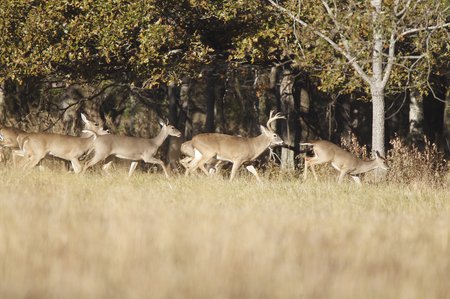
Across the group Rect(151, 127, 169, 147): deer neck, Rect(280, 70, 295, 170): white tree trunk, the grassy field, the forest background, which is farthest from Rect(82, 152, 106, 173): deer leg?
the grassy field

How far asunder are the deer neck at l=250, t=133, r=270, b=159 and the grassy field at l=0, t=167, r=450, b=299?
7772 millimetres

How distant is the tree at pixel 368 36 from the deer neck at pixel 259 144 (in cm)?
182

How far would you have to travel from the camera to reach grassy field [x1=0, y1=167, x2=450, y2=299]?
559 cm

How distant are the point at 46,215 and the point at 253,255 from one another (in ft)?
7.28

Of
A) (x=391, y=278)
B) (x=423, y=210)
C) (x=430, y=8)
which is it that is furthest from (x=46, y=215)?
(x=430, y=8)

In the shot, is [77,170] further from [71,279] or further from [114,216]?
[71,279]

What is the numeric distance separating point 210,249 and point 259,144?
11666mm

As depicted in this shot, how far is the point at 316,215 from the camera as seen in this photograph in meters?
8.91

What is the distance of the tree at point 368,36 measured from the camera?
49.9ft

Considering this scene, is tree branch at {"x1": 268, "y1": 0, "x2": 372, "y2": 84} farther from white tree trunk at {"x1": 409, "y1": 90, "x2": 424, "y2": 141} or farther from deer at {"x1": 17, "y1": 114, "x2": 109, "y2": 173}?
white tree trunk at {"x1": 409, "y1": 90, "x2": 424, "y2": 141}

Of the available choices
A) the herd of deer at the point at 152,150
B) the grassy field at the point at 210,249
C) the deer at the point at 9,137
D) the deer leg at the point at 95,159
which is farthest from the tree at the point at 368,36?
the grassy field at the point at 210,249

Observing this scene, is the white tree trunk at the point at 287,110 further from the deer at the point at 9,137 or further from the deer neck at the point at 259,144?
the deer at the point at 9,137

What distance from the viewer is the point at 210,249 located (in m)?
6.44

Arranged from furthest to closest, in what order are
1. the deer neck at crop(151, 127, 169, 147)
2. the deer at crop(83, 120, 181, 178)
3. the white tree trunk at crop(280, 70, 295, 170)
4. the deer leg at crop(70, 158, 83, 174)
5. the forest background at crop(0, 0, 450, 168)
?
1. the white tree trunk at crop(280, 70, 295, 170)
2. the deer neck at crop(151, 127, 169, 147)
3. the deer at crop(83, 120, 181, 178)
4. the deer leg at crop(70, 158, 83, 174)
5. the forest background at crop(0, 0, 450, 168)
